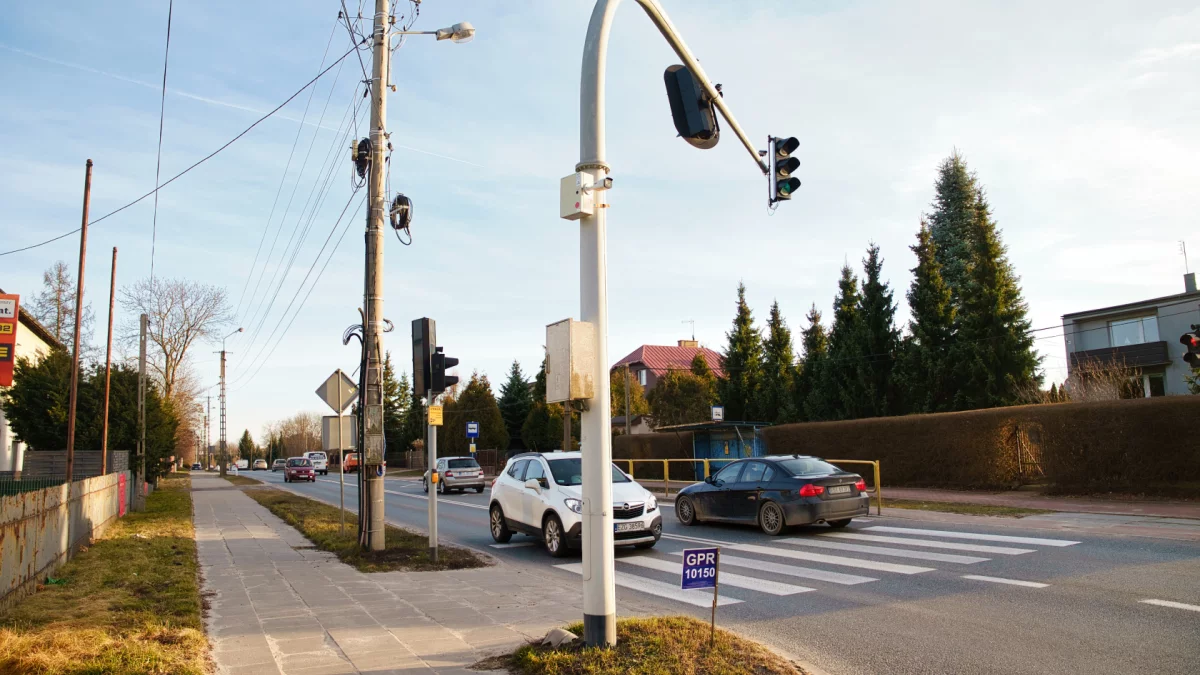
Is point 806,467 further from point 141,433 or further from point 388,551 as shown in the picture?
point 141,433

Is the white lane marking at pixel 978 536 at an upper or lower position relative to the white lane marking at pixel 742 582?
upper

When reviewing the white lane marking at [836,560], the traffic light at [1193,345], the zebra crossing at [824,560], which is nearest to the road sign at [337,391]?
the zebra crossing at [824,560]

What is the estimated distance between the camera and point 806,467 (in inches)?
555

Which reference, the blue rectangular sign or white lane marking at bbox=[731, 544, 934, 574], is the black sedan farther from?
the blue rectangular sign

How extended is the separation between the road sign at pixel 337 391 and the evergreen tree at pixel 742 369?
33.9 metres

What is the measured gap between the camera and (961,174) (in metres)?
49.8

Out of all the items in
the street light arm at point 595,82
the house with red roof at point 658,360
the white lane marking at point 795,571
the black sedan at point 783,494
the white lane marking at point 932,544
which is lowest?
the white lane marking at point 795,571

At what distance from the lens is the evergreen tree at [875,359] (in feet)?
122

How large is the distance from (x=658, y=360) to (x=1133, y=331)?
1501 inches

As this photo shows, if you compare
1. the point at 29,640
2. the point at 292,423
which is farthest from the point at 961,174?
the point at 292,423

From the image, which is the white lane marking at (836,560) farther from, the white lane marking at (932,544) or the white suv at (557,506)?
the white lane marking at (932,544)

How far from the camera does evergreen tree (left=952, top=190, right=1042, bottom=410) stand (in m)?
33.8

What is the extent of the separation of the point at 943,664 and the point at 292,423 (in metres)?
158

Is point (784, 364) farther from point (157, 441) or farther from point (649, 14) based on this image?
point (649, 14)
